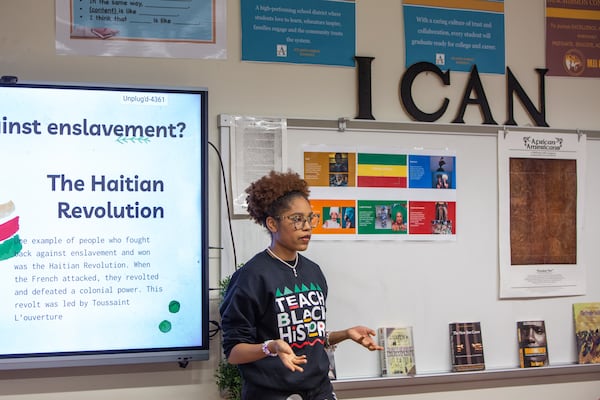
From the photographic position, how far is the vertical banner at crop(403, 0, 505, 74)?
3.16 meters

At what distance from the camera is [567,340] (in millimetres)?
3299

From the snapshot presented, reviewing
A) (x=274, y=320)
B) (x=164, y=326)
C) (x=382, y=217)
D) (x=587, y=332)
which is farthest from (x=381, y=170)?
(x=587, y=332)

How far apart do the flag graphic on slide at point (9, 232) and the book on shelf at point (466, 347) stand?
1890 mm

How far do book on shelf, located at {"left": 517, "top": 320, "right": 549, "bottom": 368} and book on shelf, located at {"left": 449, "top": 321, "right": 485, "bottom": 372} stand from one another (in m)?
0.21

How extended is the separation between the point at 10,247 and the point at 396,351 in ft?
5.45

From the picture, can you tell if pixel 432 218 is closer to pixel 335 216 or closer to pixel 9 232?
pixel 335 216

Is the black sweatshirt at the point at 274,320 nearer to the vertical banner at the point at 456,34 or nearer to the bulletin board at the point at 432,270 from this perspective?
the bulletin board at the point at 432,270

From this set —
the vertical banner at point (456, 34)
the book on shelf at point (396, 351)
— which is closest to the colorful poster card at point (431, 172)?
the vertical banner at point (456, 34)

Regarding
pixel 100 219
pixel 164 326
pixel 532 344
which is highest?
pixel 100 219

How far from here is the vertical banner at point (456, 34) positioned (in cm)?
316

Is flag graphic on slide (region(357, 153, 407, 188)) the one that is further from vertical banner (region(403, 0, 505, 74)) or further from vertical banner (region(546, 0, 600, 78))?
vertical banner (region(546, 0, 600, 78))

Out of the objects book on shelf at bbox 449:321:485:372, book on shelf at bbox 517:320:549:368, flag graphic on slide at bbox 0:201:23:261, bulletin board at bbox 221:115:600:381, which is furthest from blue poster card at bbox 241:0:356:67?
book on shelf at bbox 517:320:549:368

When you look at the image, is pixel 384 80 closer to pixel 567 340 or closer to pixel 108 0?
pixel 108 0

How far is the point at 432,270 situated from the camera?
313 cm
